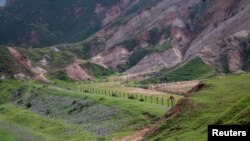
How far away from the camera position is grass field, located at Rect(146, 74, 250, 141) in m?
47.7

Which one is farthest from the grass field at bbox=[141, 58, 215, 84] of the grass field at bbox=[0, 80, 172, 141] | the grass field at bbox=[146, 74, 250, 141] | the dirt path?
the grass field at bbox=[146, 74, 250, 141]

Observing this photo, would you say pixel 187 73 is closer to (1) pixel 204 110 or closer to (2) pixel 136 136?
(2) pixel 136 136

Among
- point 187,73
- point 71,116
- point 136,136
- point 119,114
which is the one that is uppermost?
point 187,73

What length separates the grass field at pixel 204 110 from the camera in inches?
1877

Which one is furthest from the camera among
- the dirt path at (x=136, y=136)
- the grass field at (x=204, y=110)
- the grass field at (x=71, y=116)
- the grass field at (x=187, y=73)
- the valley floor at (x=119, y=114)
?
the grass field at (x=187, y=73)

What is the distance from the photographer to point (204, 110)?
5734cm

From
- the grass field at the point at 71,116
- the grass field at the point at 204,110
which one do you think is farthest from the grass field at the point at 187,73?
the grass field at the point at 204,110

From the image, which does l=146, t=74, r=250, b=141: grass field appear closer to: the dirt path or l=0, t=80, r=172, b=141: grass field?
the dirt path

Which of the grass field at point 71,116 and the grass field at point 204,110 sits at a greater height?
the grass field at point 204,110

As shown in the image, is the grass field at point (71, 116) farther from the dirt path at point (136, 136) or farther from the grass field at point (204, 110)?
the grass field at point (204, 110)

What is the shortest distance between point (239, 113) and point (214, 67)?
468 feet

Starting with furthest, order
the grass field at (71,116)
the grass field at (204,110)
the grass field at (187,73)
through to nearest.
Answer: the grass field at (187,73)
the grass field at (71,116)
the grass field at (204,110)

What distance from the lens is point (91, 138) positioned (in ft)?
260

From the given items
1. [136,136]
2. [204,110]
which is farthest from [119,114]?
[204,110]
